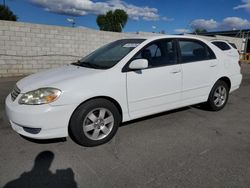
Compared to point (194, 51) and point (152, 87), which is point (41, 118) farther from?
point (194, 51)

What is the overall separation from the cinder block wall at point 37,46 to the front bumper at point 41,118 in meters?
6.77

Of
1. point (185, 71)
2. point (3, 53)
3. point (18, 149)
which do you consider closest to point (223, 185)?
point (185, 71)

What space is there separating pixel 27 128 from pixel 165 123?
94.1 inches

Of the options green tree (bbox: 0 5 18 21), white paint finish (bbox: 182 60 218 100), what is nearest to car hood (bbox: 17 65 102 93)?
white paint finish (bbox: 182 60 218 100)

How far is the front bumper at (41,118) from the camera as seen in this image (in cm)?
285

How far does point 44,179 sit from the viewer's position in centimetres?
250

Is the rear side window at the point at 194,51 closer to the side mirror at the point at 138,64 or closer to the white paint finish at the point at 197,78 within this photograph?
the white paint finish at the point at 197,78

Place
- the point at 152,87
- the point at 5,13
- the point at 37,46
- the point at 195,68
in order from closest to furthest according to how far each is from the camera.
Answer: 1. the point at 152,87
2. the point at 195,68
3. the point at 37,46
4. the point at 5,13

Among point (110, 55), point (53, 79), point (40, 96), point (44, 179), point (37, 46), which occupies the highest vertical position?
point (37, 46)

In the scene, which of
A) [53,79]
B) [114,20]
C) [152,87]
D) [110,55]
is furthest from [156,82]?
[114,20]

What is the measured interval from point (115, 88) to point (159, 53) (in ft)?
3.99

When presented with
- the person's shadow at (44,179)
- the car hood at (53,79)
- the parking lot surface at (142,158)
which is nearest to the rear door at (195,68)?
the parking lot surface at (142,158)

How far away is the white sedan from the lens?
2.93 meters

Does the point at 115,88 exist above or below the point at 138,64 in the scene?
below
